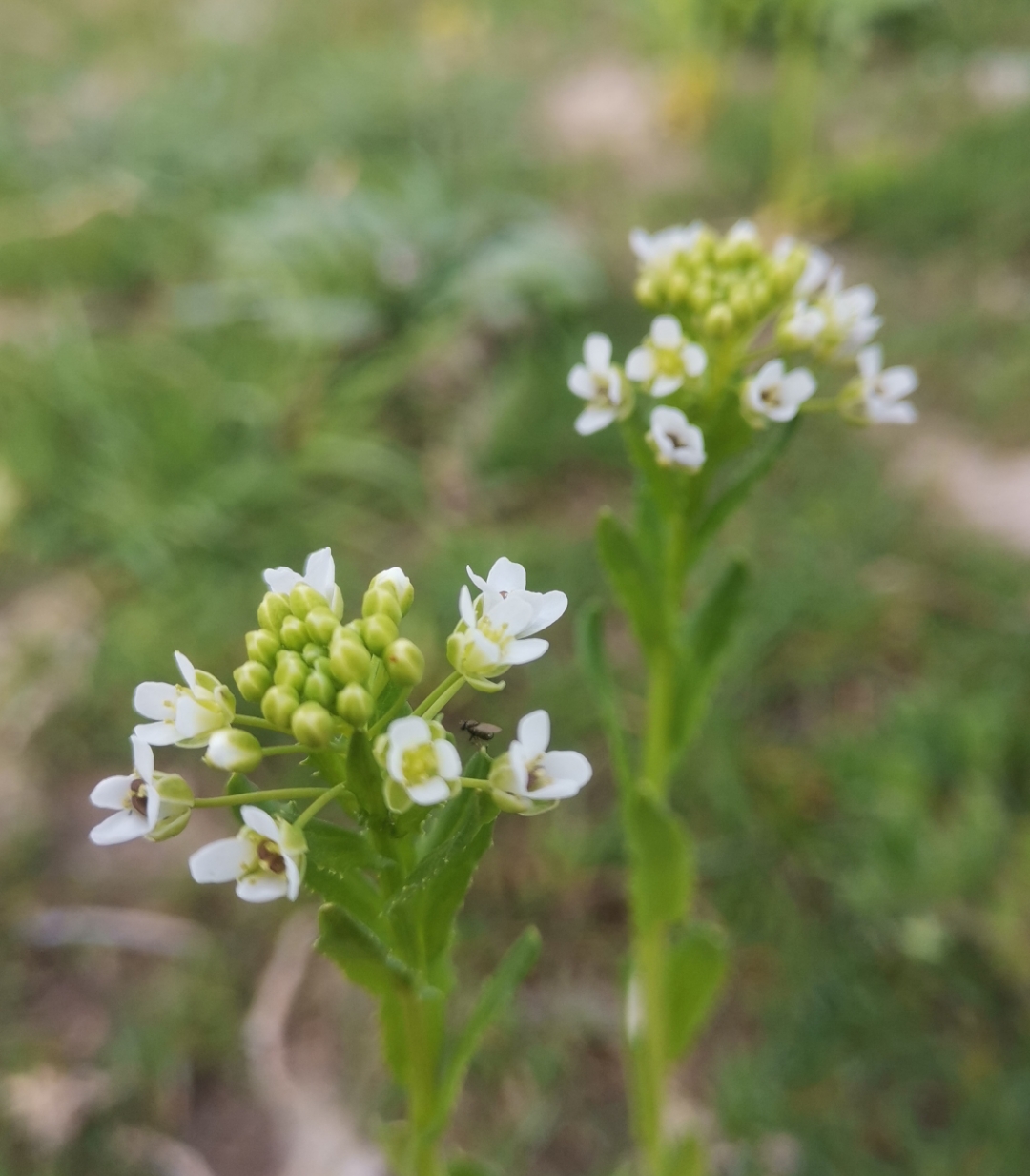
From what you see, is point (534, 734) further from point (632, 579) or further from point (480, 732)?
point (632, 579)

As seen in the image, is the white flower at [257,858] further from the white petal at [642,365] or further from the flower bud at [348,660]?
the white petal at [642,365]

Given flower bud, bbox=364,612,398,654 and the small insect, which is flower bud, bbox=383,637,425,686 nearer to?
flower bud, bbox=364,612,398,654

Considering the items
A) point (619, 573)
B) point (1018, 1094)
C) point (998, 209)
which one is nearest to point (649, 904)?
point (619, 573)

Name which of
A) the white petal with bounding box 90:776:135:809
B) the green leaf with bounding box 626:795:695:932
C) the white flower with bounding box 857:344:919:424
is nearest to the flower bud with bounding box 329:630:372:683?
the white petal with bounding box 90:776:135:809

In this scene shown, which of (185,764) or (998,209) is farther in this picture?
(998,209)

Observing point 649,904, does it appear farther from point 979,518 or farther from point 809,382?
point 979,518

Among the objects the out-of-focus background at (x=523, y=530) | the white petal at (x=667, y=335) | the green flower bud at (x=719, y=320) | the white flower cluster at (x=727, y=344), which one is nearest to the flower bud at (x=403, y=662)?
the white flower cluster at (x=727, y=344)

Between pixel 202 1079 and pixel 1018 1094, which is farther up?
pixel 202 1079
